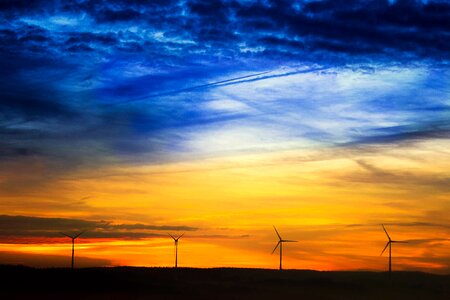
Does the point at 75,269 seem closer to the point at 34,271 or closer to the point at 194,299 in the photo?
the point at 34,271

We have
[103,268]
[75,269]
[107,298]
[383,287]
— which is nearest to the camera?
[107,298]

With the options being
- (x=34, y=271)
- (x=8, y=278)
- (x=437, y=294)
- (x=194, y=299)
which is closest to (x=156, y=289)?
(x=194, y=299)

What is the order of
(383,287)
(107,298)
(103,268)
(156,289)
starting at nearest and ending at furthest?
(107,298) < (156,289) < (383,287) < (103,268)

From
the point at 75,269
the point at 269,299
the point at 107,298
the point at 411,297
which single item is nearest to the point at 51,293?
the point at 107,298

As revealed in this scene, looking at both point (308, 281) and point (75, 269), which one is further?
point (75, 269)

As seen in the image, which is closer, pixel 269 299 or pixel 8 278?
pixel 269 299

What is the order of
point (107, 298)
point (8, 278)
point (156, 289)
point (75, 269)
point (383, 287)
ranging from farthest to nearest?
point (75, 269) → point (383, 287) → point (8, 278) → point (156, 289) → point (107, 298)

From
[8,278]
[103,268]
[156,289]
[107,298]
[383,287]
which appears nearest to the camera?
[107,298]

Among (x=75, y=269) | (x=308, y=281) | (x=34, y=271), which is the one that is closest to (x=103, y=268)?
(x=75, y=269)

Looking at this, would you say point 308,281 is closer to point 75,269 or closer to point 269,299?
point 269,299
